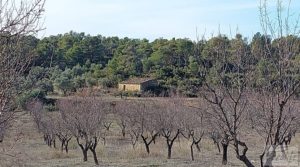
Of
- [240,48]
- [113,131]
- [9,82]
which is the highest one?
[240,48]

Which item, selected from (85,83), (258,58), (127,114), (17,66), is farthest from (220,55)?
(85,83)

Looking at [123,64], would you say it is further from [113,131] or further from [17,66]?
[17,66]

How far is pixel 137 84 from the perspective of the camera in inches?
1957

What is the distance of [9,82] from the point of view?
514 centimetres

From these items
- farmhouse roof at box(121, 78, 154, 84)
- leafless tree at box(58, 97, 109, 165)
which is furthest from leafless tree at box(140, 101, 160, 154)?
farmhouse roof at box(121, 78, 154, 84)

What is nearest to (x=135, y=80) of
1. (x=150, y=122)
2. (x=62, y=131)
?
(x=150, y=122)

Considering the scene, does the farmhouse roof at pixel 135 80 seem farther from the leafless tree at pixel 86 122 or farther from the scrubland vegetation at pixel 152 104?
the leafless tree at pixel 86 122

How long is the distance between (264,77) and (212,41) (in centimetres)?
162

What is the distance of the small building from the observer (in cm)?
4812

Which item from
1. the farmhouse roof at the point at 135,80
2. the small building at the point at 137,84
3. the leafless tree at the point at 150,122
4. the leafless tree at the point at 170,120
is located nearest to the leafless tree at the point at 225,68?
the leafless tree at the point at 170,120

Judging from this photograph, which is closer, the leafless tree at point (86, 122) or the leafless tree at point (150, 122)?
the leafless tree at point (86, 122)

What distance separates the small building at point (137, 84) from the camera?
48.1 meters

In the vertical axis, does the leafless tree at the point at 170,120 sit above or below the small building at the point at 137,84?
below

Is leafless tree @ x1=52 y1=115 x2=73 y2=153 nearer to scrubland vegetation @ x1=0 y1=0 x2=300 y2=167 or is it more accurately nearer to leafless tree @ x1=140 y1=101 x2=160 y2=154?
scrubland vegetation @ x1=0 y1=0 x2=300 y2=167
